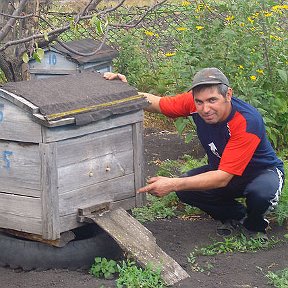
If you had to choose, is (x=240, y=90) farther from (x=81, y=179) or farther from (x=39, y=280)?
(x=39, y=280)

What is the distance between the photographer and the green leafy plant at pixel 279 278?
464 cm

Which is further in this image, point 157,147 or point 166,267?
point 157,147

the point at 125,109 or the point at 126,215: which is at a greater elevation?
the point at 125,109

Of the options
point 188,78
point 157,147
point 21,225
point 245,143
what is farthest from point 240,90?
point 21,225

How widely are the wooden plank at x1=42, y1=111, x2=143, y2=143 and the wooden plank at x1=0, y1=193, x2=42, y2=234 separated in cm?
42

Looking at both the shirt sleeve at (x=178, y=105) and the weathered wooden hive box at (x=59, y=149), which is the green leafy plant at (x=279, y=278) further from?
the shirt sleeve at (x=178, y=105)

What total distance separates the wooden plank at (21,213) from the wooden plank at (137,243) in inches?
13.4

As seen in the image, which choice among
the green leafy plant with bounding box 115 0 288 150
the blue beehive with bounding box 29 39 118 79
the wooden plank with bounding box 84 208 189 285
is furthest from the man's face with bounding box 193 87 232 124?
the blue beehive with bounding box 29 39 118 79

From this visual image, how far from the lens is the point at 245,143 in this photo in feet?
16.6

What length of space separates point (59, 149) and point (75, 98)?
1.26 ft

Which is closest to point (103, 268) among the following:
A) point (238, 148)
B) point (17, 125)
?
point (17, 125)

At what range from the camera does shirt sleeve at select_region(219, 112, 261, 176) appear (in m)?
5.04

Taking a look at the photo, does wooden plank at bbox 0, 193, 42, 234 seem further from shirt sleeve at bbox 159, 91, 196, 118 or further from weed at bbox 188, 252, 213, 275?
shirt sleeve at bbox 159, 91, 196, 118

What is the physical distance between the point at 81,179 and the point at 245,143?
1.15 meters
